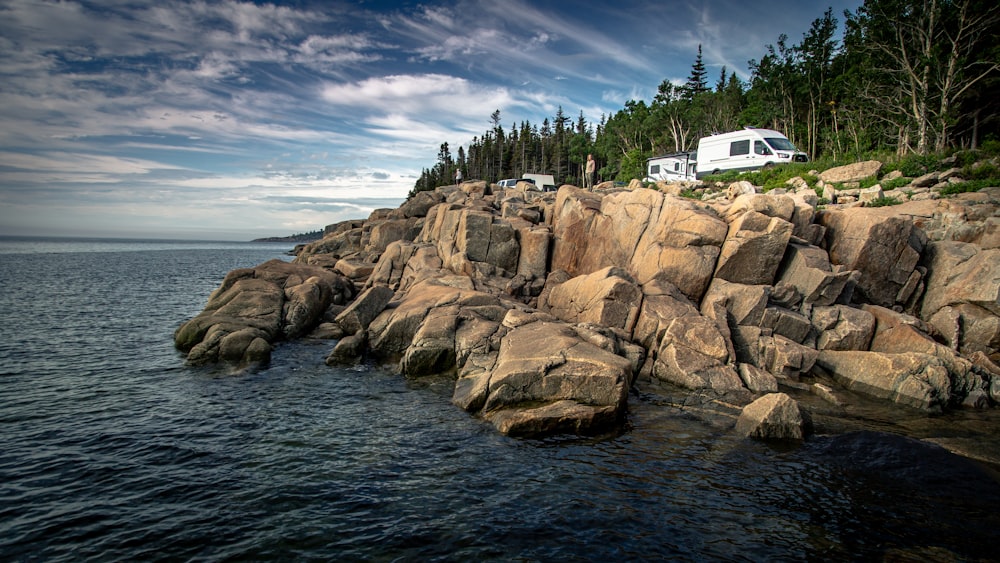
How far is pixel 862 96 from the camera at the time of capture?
4162 cm

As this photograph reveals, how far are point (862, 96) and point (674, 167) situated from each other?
1900 cm

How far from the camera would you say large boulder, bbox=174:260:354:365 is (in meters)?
23.3

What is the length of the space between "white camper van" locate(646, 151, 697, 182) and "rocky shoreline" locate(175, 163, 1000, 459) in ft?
78.1

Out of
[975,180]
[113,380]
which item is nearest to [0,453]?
[113,380]

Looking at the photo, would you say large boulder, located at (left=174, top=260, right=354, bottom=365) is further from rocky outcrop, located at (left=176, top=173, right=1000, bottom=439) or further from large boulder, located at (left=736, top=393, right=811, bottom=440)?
large boulder, located at (left=736, top=393, right=811, bottom=440)

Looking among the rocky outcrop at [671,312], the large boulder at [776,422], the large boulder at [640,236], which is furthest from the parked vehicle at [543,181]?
the large boulder at [776,422]

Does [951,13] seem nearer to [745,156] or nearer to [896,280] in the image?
[745,156]

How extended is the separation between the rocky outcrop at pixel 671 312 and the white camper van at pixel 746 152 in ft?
55.2

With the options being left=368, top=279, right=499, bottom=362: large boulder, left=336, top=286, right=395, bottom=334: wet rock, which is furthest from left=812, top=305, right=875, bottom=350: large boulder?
left=336, top=286, right=395, bottom=334: wet rock

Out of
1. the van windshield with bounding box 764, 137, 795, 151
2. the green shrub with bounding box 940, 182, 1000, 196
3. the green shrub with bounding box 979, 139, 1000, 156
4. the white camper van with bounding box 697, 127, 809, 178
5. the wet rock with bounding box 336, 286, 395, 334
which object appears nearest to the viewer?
the wet rock with bounding box 336, 286, 395, 334

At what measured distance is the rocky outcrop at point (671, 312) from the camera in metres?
17.4

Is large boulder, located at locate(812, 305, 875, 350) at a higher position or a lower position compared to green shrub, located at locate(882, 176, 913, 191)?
lower

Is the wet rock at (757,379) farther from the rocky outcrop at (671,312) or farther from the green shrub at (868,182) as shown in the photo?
the green shrub at (868,182)

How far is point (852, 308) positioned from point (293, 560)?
2422 centimetres
